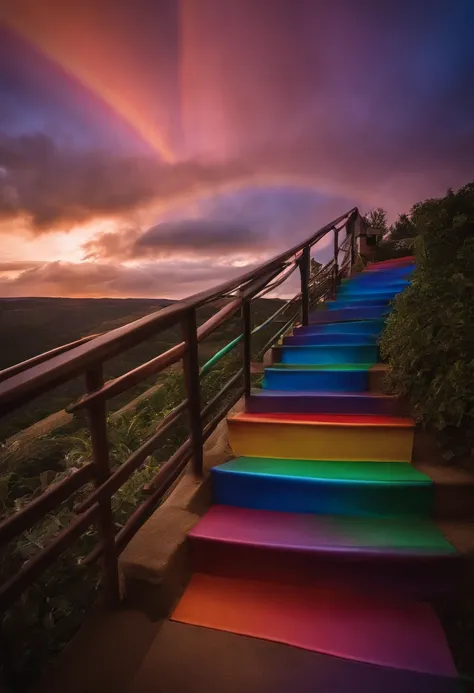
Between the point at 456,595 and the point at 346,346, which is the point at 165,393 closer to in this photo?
the point at 346,346

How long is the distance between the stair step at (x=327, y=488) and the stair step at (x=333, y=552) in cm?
6

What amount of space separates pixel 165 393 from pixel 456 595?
4141 millimetres

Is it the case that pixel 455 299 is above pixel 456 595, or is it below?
above

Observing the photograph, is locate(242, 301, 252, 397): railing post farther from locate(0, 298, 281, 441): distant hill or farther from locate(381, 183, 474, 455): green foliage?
locate(0, 298, 281, 441): distant hill

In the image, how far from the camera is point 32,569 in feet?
4.22

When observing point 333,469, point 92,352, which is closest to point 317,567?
point 333,469

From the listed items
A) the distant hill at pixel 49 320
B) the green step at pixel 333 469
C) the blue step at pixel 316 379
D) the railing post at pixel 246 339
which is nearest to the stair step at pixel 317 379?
the blue step at pixel 316 379

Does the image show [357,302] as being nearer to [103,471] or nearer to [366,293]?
[366,293]

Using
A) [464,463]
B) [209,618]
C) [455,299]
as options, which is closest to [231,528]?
[209,618]

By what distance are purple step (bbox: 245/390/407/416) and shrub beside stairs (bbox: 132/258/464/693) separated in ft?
0.05

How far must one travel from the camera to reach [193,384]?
2242 mm

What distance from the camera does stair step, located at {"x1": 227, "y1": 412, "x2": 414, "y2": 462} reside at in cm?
247

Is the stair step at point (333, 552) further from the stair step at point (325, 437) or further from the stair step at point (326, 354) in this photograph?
the stair step at point (326, 354)

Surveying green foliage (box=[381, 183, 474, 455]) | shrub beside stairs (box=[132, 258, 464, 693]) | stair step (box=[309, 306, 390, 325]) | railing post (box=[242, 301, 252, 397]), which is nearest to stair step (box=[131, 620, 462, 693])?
shrub beside stairs (box=[132, 258, 464, 693])
